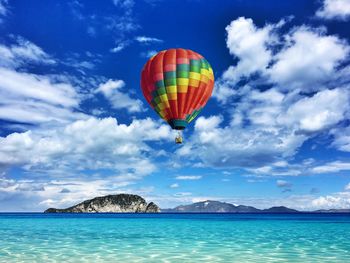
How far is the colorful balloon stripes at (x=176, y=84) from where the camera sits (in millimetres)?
33656

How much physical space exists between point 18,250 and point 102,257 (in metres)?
6.85

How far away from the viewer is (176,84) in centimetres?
3366

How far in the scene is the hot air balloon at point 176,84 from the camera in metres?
33.7

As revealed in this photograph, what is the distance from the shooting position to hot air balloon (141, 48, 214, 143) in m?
33.7

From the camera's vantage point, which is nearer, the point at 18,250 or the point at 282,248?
the point at 18,250

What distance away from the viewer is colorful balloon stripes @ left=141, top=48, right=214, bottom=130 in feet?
110

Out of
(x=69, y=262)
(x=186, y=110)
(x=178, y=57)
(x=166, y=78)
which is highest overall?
(x=178, y=57)

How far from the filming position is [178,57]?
34.1m

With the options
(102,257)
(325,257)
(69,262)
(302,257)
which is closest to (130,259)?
(102,257)

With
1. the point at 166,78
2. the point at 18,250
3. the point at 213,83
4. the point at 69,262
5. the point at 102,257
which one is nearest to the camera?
the point at 69,262

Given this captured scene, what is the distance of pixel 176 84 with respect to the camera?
110ft

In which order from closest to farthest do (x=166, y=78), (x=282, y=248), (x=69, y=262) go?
(x=69, y=262)
(x=282, y=248)
(x=166, y=78)

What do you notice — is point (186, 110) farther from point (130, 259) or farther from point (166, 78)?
point (130, 259)

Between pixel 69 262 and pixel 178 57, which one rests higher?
pixel 178 57
